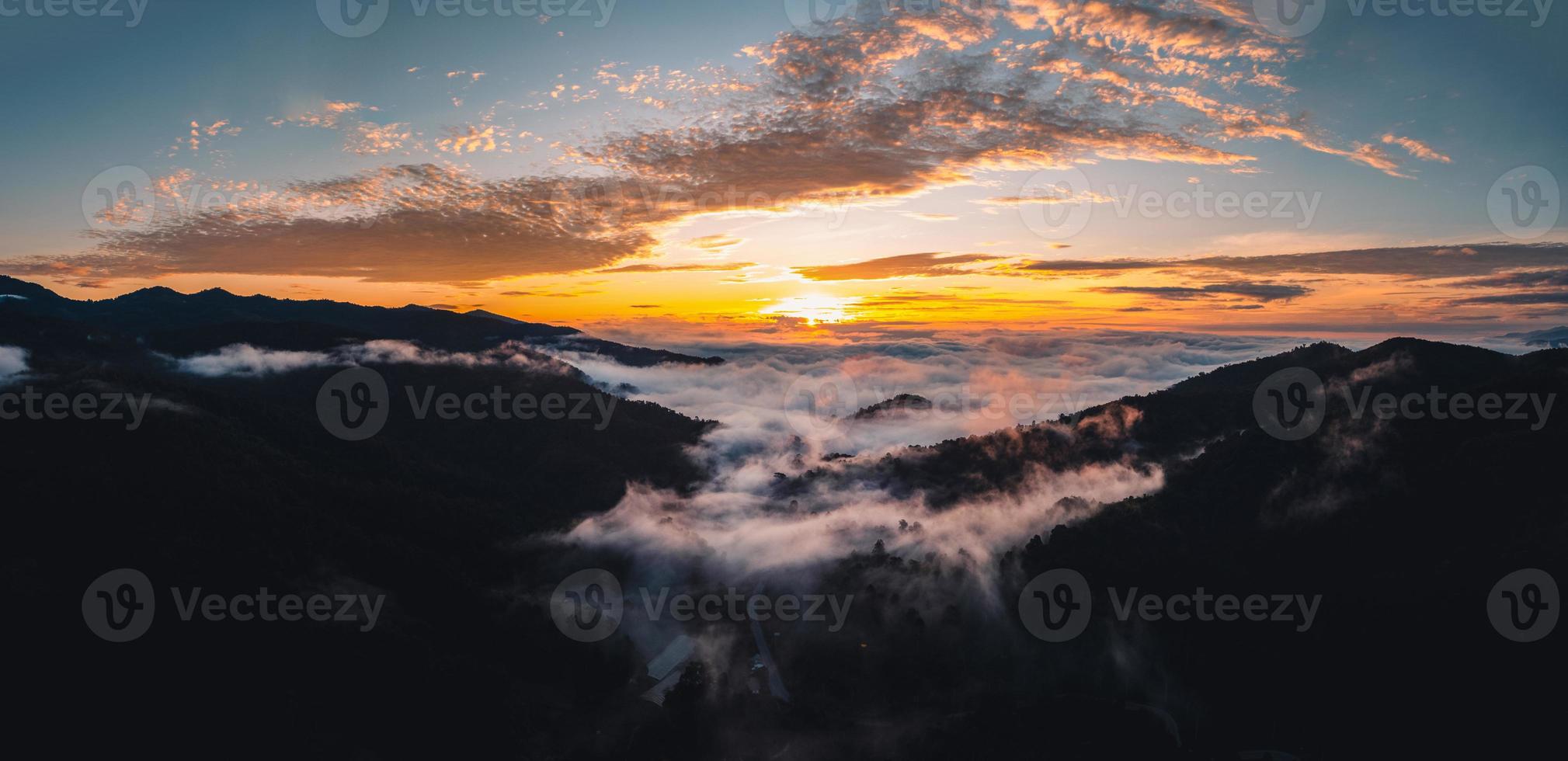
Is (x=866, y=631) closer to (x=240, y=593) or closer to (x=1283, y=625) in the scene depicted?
(x=1283, y=625)

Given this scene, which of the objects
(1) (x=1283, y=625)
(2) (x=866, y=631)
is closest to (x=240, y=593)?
(2) (x=866, y=631)

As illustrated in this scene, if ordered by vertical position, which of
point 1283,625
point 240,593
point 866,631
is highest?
point 240,593

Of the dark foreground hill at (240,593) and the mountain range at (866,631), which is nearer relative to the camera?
the dark foreground hill at (240,593)

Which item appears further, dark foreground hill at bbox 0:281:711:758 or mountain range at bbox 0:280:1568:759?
mountain range at bbox 0:280:1568:759

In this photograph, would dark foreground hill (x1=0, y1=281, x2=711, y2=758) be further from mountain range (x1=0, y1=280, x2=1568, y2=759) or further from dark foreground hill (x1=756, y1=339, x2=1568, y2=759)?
dark foreground hill (x1=756, y1=339, x2=1568, y2=759)

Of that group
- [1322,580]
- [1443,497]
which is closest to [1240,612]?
[1322,580]

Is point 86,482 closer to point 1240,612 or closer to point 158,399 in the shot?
point 158,399

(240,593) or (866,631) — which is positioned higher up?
(240,593)

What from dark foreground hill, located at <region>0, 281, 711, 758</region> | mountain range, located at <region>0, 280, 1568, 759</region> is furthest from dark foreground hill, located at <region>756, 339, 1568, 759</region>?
dark foreground hill, located at <region>0, 281, 711, 758</region>

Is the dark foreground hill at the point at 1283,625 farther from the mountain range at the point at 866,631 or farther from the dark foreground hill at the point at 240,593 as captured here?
the dark foreground hill at the point at 240,593

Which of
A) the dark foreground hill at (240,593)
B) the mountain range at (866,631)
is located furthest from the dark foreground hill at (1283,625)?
the dark foreground hill at (240,593)

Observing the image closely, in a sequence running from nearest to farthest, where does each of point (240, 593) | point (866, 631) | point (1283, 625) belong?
point (240, 593), point (1283, 625), point (866, 631)
